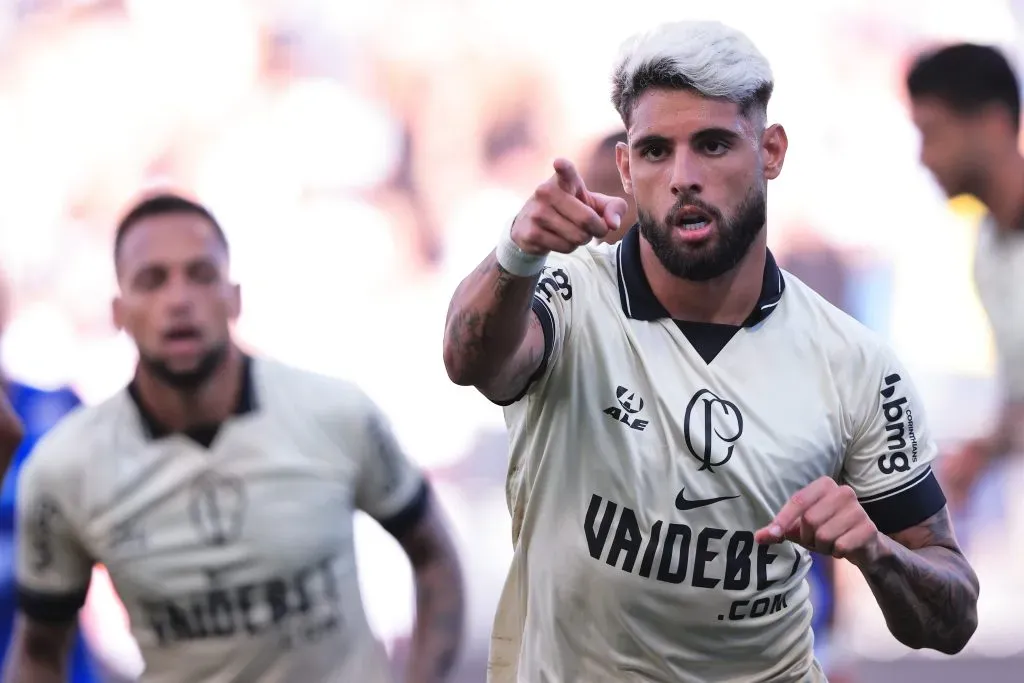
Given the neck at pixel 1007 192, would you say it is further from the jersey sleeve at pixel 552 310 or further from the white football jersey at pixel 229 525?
the jersey sleeve at pixel 552 310

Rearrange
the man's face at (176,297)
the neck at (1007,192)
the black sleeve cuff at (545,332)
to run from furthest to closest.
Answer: the neck at (1007,192) → the man's face at (176,297) → the black sleeve cuff at (545,332)

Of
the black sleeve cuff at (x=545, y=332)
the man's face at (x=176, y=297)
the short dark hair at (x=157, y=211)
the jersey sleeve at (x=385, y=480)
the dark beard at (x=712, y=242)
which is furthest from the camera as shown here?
the short dark hair at (x=157, y=211)

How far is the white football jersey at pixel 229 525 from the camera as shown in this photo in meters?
3.31

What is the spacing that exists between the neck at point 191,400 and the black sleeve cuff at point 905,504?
1614 mm

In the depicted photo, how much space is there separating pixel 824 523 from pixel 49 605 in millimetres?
2047

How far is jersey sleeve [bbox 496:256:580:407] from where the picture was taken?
2355 millimetres

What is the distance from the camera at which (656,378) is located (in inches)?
98.3

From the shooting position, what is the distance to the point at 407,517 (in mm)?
Answer: 3529

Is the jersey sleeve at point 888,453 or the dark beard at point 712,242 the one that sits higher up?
the dark beard at point 712,242

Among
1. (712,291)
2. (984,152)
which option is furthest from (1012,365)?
(712,291)

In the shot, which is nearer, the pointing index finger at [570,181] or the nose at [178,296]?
the pointing index finger at [570,181]

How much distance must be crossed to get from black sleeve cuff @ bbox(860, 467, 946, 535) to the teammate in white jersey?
4.10 feet

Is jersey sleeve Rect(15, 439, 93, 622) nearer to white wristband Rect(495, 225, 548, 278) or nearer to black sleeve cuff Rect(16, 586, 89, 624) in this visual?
black sleeve cuff Rect(16, 586, 89, 624)

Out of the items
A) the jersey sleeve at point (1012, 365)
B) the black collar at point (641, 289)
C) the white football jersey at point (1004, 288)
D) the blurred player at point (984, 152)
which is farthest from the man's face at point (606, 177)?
the jersey sleeve at point (1012, 365)
